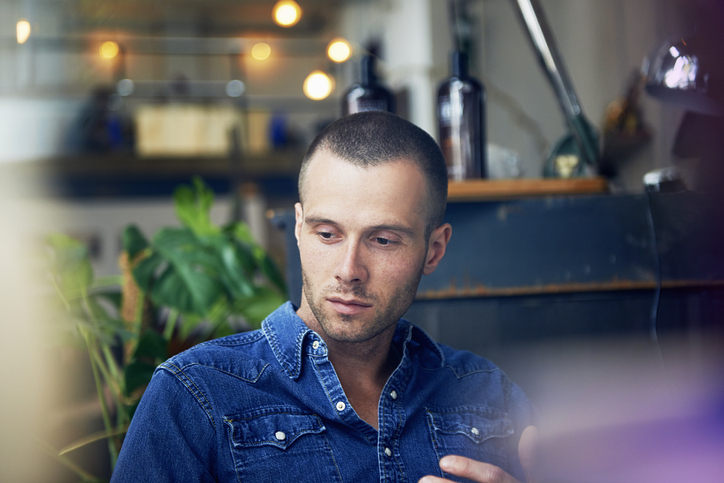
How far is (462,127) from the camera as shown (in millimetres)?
961

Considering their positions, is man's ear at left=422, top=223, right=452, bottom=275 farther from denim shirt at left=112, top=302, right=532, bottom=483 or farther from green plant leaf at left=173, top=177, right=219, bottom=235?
green plant leaf at left=173, top=177, right=219, bottom=235

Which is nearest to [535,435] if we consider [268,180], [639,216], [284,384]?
[284,384]

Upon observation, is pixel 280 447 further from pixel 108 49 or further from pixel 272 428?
pixel 108 49

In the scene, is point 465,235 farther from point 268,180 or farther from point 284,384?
point 268,180

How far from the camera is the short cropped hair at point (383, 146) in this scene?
1.66 ft

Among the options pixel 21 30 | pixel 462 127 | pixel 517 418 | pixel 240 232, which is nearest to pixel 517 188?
pixel 462 127

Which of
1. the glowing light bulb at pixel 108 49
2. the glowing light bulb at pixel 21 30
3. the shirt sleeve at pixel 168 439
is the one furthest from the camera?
the glowing light bulb at pixel 108 49

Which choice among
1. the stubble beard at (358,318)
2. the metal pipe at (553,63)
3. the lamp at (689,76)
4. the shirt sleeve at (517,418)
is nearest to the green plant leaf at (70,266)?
the stubble beard at (358,318)

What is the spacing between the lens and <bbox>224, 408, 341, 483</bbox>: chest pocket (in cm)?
54

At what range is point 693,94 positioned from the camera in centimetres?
82

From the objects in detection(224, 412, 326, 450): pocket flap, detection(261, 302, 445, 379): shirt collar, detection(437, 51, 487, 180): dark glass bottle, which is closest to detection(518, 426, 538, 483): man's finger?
detection(261, 302, 445, 379): shirt collar

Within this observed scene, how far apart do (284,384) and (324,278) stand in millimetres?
131

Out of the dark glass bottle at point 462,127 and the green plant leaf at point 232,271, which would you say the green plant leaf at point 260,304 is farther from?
the dark glass bottle at point 462,127

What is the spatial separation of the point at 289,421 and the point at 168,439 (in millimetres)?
110
